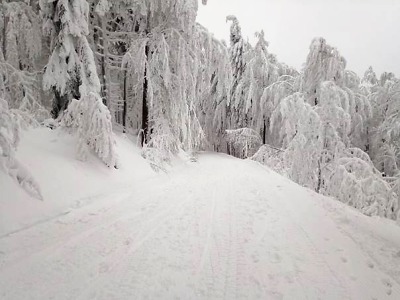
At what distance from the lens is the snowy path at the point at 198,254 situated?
11.4 ft

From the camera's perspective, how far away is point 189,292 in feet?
11.3

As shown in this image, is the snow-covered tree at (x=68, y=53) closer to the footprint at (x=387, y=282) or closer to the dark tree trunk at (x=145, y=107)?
the dark tree trunk at (x=145, y=107)

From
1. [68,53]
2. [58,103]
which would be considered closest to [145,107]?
[58,103]

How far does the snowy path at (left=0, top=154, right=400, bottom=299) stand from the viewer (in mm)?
3484

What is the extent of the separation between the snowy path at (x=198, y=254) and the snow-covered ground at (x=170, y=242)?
15 mm

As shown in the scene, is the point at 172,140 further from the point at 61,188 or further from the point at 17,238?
the point at 17,238

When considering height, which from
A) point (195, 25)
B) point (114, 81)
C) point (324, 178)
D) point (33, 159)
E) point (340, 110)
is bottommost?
point (324, 178)

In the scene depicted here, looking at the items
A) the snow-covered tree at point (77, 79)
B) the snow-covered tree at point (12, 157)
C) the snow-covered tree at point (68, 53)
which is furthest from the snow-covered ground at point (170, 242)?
the snow-covered tree at point (68, 53)

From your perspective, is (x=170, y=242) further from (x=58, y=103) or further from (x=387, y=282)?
(x=58, y=103)

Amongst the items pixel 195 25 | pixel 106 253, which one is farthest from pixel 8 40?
pixel 106 253

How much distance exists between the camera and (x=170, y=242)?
4.72m

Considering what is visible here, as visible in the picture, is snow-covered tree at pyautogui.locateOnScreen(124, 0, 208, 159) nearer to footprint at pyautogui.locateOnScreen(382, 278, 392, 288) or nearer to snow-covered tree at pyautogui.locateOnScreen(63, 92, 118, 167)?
snow-covered tree at pyautogui.locateOnScreen(63, 92, 118, 167)

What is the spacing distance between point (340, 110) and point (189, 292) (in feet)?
35.8

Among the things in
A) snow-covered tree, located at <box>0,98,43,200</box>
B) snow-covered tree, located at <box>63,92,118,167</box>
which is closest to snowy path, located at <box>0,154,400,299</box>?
snow-covered tree, located at <box>0,98,43,200</box>
